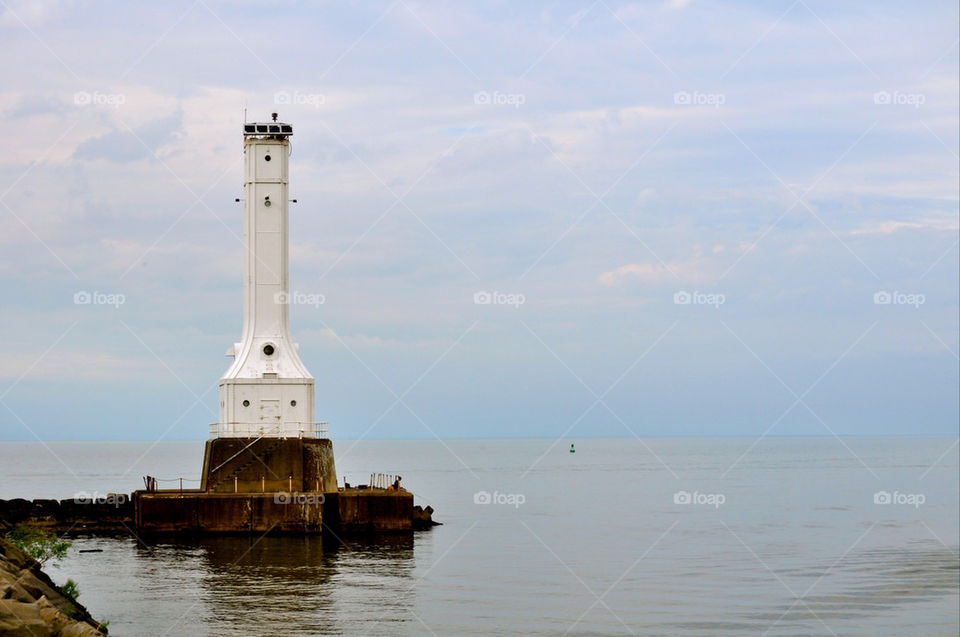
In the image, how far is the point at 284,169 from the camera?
5147 cm

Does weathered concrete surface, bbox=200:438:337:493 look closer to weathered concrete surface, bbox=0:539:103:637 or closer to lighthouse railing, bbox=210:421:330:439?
lighthouse railing, bbox=210:421:330:439

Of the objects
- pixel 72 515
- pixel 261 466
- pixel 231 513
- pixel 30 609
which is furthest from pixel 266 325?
pixel 30 609

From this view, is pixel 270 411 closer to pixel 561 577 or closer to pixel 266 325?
pixel 266 325

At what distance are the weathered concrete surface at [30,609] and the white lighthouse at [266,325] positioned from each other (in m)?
22.7

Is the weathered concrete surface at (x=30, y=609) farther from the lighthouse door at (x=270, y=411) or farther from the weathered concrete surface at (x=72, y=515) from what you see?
the weathered concrete surface at (x=72, y=515)

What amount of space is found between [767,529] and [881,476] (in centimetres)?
6613

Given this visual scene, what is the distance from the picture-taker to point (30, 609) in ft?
74.9

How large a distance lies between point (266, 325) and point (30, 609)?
28.4 m

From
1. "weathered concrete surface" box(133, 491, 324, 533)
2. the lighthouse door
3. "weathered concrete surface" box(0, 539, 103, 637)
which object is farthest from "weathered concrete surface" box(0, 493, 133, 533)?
"weathered concrete surface" box(0, 539, 103, 637)

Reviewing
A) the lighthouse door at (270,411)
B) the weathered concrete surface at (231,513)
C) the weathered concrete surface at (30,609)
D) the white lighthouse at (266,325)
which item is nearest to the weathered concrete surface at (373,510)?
the weathered concrete surface at (231,513)

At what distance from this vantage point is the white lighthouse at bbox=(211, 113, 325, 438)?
49344 millimetres

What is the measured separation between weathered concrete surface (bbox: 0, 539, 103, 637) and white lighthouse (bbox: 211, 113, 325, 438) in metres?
22.7

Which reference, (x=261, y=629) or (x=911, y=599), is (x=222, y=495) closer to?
(x=261, y=629)

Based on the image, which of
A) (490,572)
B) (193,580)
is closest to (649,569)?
(490,572)
